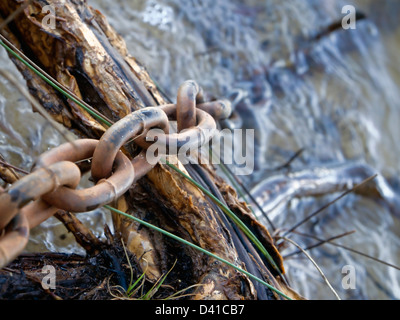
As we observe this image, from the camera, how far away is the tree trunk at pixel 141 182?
1233 mm

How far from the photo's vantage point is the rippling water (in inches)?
102

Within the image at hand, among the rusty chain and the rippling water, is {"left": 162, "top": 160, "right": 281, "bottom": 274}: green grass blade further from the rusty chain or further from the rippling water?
the rippling water

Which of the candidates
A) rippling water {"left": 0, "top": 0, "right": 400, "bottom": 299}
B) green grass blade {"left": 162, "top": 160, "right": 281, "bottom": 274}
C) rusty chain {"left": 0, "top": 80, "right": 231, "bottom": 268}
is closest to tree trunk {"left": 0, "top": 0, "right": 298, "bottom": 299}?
green grass blade {"left": 162, "top": 160, "right": 281, "bottom": 274}

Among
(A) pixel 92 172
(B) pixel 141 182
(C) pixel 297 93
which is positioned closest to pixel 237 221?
(B) pixel 141 182

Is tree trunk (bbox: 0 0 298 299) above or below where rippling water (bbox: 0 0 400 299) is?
below

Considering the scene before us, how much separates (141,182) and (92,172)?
1.08ft

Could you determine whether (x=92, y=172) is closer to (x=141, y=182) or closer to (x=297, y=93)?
(x=141, y=182)

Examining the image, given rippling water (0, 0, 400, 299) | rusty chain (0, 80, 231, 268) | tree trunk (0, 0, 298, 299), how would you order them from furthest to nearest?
1. rippling water (0, 0, 400, 299)
2. tree trunk (0, 0, 298, 299)
3. rusty chain (0, 80, 231, 268)

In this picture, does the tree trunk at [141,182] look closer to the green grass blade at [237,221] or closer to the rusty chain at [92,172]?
the green grass blade at [237,221]

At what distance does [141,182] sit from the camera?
4.30 feet

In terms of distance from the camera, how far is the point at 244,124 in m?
3.24

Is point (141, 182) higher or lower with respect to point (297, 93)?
lower

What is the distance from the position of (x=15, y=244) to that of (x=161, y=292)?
0.55m

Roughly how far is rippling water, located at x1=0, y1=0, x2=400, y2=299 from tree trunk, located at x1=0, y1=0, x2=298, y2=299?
92cm
